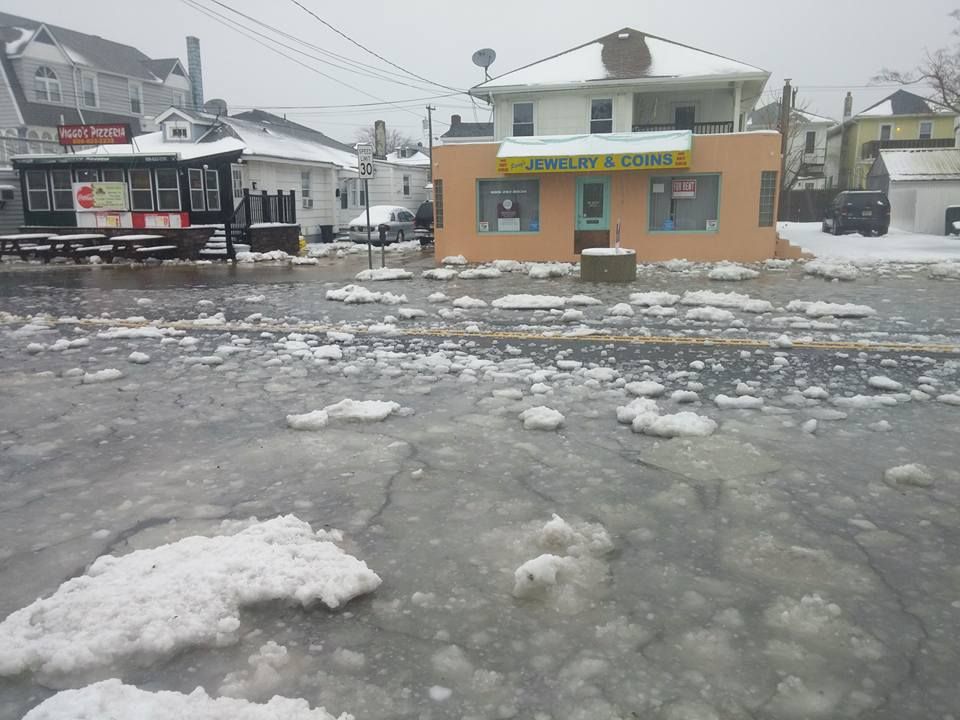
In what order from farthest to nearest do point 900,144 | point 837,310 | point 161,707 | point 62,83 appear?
point 900,144
point 62,83
point 837,310
point 161,707

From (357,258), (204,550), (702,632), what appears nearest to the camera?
(702,632)

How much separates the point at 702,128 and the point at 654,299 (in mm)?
15505

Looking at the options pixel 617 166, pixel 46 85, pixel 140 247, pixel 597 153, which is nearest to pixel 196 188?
pixel 140 247

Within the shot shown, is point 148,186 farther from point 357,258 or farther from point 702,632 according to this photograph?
point 702,632

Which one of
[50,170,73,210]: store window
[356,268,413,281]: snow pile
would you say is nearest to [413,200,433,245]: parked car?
[50,170,73,210]: store window

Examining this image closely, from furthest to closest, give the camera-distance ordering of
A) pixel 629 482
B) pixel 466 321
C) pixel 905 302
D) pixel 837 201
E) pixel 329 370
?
pixel 837 201
pixel 905 302
pixel 466 321
pixel 329 370
pixel 629 482

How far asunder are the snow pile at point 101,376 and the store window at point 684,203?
1848 centimetres

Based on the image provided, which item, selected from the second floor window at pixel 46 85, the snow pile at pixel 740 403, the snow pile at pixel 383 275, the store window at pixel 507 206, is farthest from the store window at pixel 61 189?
the snow pile at pixel 740 403

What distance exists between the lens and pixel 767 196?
22.0m

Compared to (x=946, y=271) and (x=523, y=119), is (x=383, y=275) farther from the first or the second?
(x=946, y=271)

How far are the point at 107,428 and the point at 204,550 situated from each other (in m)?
2.71

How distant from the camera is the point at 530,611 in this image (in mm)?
3023

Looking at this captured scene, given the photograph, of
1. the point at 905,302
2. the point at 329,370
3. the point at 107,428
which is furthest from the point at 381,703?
the point at 905,302

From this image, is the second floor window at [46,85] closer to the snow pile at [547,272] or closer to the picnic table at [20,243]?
the picnic table at [20,243]
